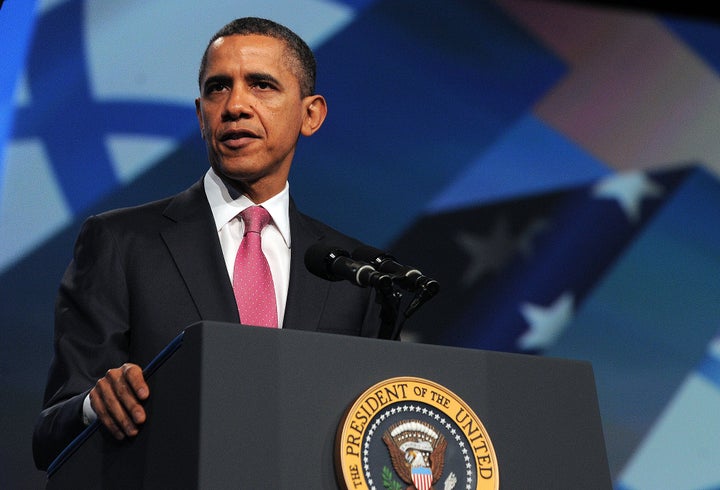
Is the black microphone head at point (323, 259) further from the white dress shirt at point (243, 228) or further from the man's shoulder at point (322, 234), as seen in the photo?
the man's shoulder at point (322, 234)

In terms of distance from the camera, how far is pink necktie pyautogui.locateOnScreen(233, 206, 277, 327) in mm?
1851

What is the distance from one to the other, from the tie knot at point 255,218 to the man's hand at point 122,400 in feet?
2.33

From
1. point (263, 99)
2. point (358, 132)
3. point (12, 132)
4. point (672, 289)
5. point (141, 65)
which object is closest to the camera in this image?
point (263, 99)

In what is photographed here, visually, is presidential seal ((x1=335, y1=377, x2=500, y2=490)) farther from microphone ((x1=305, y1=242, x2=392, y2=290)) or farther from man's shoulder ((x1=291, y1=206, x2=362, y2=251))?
man's shoulder ((x1=291, y1=206, x2=362, y2=251))

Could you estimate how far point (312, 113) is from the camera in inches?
91.3

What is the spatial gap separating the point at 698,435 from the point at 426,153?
1437mm

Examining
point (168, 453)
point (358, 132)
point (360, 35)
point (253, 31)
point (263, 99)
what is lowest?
point (168, 453)

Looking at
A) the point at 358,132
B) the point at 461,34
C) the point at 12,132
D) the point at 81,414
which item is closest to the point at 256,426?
the point at 81,414

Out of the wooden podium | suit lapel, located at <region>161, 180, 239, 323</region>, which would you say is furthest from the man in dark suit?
the wooden podium

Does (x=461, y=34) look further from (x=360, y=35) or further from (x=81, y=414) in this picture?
(x=81, y=414)

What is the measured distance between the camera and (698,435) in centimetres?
344

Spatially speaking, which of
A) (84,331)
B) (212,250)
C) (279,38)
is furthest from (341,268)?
(279,38)

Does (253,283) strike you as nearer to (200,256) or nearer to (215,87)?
(200,256)

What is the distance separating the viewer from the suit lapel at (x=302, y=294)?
1888 millimetres
